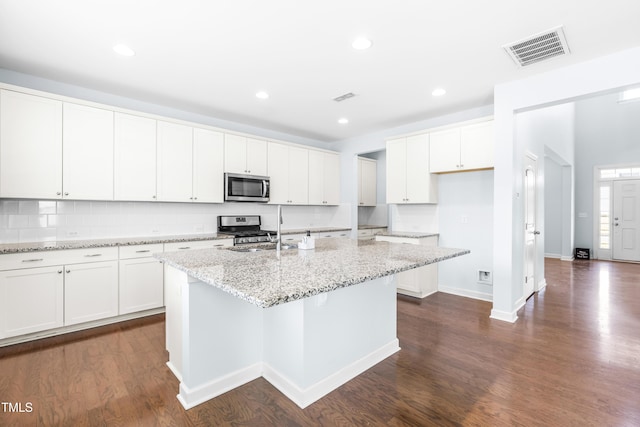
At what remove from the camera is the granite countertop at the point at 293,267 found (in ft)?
4.15

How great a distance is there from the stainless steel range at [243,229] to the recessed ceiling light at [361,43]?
2377mm

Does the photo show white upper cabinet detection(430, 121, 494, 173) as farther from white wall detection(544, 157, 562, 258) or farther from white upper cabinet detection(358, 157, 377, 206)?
white wall detection(544, 157, 562, 258)

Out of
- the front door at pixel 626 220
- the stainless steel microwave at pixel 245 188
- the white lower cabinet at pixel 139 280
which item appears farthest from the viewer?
the front door at pixel 626 220

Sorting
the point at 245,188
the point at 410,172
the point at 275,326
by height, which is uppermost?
the point at 410,172

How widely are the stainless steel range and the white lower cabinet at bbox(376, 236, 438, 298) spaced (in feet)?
5.56

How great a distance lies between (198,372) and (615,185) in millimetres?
9499

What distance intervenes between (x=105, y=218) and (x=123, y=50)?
1.96 m

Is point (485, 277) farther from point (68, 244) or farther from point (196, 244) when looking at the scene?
point (68, 244)

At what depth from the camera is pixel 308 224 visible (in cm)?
564

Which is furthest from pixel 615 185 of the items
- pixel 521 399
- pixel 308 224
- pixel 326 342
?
pixel 326 342

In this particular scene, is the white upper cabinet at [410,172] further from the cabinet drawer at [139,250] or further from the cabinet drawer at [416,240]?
the cabinet drawer at [139,250]

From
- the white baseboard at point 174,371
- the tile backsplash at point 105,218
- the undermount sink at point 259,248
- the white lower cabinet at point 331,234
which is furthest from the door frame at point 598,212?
the white baseboard at point 174,371

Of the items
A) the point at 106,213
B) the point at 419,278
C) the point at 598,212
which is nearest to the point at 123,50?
the point at 106,213

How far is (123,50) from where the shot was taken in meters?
2.58
